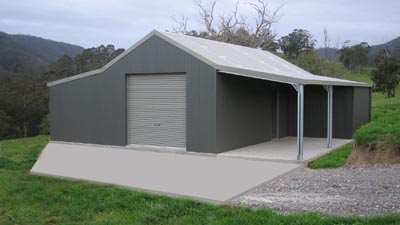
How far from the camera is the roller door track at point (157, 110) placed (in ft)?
43.2

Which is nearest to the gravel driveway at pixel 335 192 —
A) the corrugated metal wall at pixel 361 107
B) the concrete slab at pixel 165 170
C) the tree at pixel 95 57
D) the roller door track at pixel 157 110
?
the concrete slab at pixel 165 170

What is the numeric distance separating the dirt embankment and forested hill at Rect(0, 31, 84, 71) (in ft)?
174

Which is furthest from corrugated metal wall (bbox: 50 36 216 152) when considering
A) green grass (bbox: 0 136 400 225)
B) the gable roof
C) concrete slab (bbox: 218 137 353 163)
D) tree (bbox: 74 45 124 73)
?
tree (bbox: 74 45 124 73)

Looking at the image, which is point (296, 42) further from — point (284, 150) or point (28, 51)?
point (284, 150)

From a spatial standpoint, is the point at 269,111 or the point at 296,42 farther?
the point at 296,42

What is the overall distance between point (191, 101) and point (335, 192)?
613 cm

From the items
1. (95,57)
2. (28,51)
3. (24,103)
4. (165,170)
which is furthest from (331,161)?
(28,51)

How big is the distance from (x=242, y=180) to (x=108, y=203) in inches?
115

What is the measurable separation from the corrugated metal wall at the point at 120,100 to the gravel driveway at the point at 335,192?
3.74 meters

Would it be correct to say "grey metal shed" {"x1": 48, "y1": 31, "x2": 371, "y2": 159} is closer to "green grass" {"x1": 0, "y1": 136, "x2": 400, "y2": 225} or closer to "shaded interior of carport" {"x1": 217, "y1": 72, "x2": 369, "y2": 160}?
"shaded interior of carport" {"x1": 217, "y1": 72, "x2": 369, "y2": 160}

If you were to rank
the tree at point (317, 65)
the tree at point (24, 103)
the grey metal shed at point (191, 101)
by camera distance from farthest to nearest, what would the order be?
the tree at point (24, 103), the tree at point (317, 65), the grey metal shed at point (191, 101)

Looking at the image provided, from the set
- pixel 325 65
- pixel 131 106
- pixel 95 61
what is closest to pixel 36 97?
pixel 95 61

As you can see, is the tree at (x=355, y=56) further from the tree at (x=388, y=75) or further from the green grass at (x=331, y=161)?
the green grass at (x=331, y=161)

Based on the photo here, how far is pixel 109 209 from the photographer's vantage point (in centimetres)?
707
